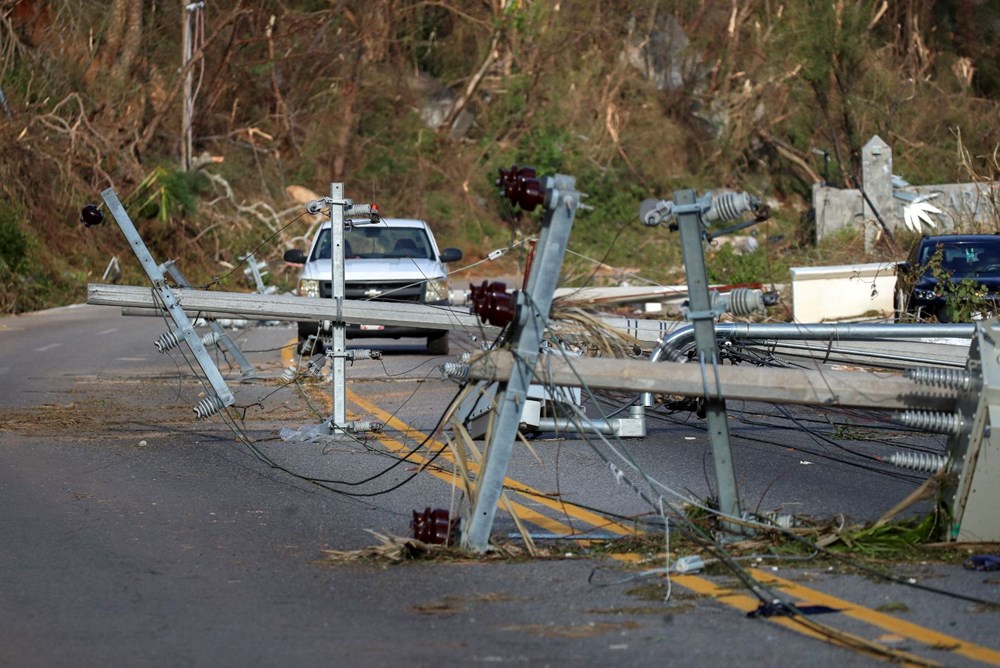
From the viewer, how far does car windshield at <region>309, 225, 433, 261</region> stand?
65.7 feet

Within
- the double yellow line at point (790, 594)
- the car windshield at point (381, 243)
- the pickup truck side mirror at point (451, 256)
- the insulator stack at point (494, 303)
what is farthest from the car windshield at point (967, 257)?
the insulator stack at point (494, 303)

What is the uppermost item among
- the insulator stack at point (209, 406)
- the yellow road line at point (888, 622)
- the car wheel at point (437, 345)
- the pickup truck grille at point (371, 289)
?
the pickup truck grille at point (371, 289)

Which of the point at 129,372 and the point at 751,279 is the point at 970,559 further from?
the point at 751,279

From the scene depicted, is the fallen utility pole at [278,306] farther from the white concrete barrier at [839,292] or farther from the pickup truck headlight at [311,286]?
the white concrete barrier at [839,292]

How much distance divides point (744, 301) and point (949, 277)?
15312 millimetres

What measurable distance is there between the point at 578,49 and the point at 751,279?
27.7 meters

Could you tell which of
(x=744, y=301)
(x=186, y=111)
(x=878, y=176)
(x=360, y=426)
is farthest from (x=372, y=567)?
(x=186, y=111)

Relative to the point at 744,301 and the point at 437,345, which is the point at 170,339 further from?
the point at 437,345

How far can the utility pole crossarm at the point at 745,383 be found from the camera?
6.51m

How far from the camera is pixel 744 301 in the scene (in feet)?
21.3

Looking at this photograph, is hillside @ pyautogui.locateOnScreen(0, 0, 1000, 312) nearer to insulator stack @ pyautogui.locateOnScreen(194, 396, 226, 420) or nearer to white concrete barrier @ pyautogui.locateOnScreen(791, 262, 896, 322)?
white concrete barrier @ pyautogui.locateOnScreen(791, 262, 896, 322)

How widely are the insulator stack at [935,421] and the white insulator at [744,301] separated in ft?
2.70

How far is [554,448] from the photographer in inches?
420

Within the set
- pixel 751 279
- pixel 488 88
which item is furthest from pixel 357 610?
pixel 488 88
